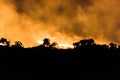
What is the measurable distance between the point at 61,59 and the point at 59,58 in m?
0.52

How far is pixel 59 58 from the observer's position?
2840 inches

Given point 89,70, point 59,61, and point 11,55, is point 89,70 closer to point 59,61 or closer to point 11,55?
point 59,61

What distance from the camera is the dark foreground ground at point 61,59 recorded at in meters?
71.2

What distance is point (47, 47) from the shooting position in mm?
74625

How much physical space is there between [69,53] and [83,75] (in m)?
4.79

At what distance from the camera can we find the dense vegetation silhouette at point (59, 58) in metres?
71.2

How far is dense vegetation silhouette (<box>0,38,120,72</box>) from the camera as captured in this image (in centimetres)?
7125

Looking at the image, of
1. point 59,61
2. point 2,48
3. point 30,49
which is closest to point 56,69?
point 59,61

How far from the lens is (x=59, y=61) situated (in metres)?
72.4

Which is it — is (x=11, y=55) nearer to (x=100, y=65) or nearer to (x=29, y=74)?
(x=29, y=74)

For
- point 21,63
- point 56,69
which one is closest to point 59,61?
point 56,69

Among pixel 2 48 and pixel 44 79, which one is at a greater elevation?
pixel 2 48

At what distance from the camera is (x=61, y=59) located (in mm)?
72438

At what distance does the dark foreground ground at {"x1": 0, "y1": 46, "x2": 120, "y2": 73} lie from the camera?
71.2m
